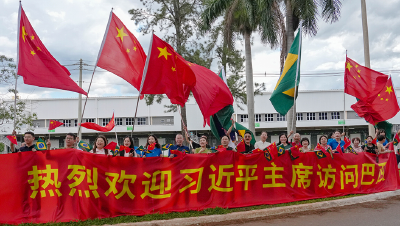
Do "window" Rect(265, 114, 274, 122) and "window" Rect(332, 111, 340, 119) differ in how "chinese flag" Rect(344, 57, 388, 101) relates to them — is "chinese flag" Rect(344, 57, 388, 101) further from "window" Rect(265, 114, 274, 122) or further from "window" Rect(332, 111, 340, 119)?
"window" Rect(332, 111, 340, 119)

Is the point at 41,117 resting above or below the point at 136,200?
above

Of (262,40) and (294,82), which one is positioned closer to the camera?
(294,82)

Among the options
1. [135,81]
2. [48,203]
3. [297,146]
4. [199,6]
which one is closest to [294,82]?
[297,146]

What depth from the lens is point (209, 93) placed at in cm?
892

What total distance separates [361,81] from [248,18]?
9.28m

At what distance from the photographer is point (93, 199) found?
628 centimetres

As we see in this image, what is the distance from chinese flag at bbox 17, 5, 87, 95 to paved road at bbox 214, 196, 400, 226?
4289mm

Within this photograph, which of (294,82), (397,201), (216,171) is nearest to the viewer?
(216,171)

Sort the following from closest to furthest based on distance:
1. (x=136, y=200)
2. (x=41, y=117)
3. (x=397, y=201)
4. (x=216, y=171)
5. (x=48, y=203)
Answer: (x=48, y=203)
(x=136, y=200)
(x=216, y=171)
(x=397, y=201)
(x=41, y=117)

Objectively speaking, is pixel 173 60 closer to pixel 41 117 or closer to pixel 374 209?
pixel 374 209

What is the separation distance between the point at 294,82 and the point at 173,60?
3777mm

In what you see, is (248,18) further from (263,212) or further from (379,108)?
(263,212)

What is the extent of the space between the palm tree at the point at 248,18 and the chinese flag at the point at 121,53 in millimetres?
9055

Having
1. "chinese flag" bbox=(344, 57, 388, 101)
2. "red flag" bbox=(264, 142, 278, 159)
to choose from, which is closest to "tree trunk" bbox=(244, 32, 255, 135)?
"chinese flag" bbox=(344, 57, 388, 101)
